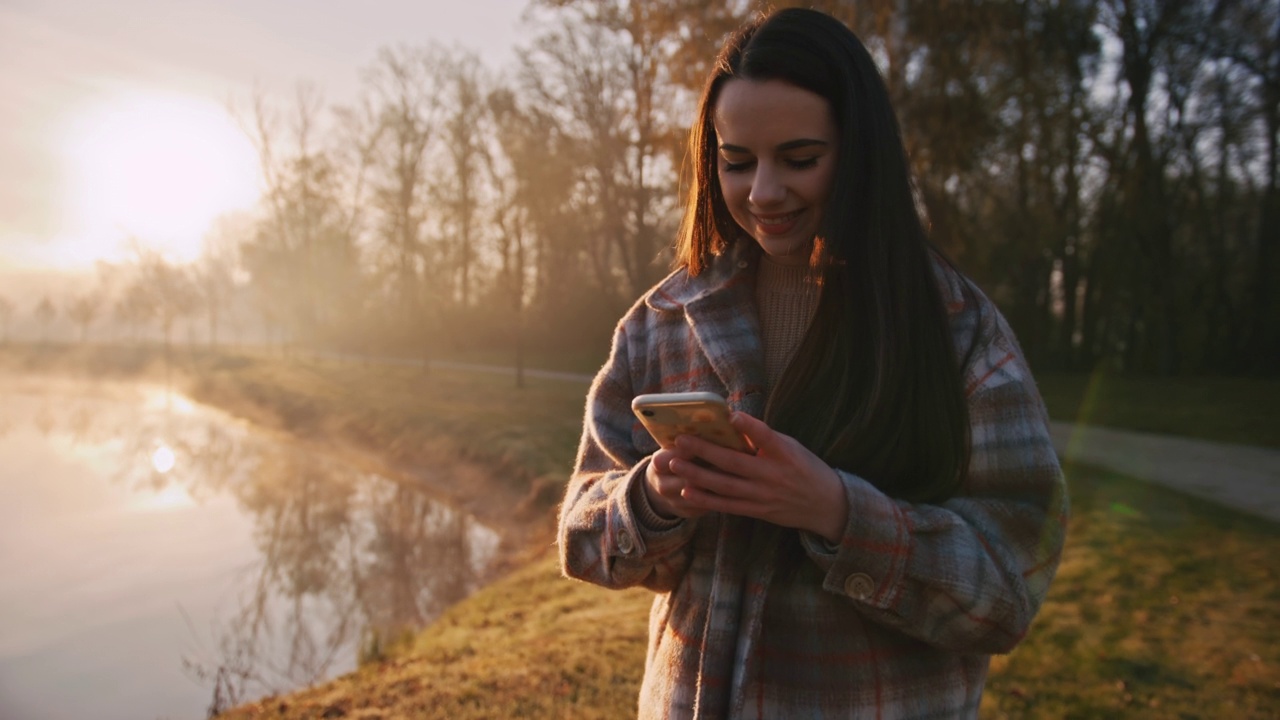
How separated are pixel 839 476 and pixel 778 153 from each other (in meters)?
0.56

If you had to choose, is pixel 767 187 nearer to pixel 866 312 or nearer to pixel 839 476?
pixel 866 312

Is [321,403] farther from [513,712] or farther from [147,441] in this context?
[513,712]

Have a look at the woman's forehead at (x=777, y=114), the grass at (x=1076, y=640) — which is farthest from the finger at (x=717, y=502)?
the grass at (x=1076, y=640)

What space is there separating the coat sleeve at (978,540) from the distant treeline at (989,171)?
4.19 m

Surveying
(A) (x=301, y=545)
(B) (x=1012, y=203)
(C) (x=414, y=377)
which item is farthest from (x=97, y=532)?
(B) (x=1012, y=203)

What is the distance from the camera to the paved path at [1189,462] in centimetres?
792

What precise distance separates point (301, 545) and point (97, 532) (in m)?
3.06

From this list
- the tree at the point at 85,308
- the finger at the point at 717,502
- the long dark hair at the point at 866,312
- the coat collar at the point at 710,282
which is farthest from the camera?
the tree at the point at 85,308

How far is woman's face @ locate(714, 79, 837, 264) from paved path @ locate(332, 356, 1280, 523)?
7585 millimetres

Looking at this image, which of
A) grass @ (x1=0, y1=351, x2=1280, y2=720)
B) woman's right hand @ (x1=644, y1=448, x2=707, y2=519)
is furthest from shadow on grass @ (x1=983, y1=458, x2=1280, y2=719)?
woman's right hand @ (x1=644, y1=448, x2=707, y2=519)

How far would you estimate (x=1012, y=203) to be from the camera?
2238cm

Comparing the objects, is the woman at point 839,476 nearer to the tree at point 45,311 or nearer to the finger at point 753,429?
the finger at point 753,429

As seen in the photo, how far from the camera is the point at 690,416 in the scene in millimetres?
1173

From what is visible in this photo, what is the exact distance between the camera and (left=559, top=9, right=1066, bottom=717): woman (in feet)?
4.22
